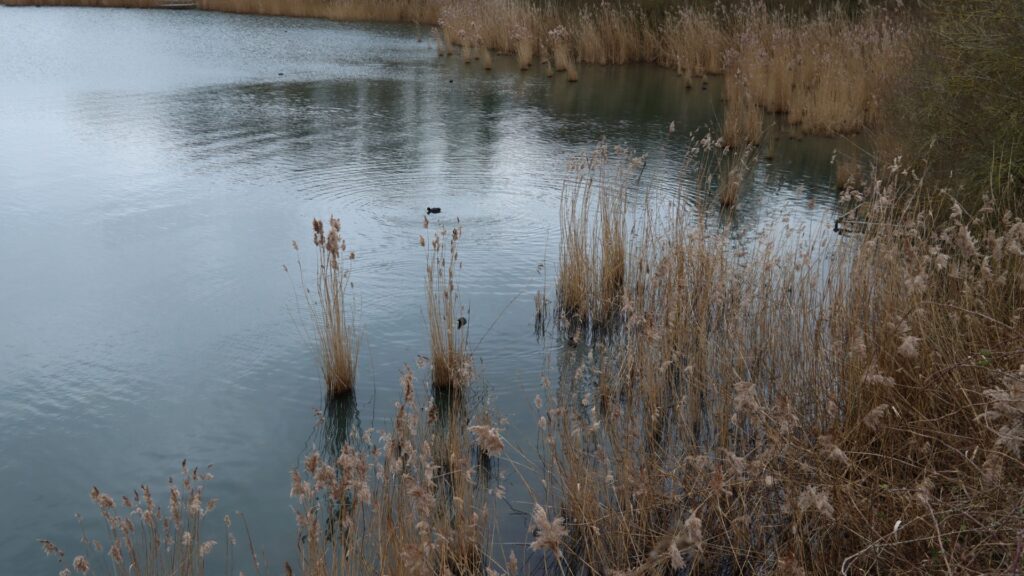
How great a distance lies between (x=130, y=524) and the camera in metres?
2.72

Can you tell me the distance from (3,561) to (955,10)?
6.21 m

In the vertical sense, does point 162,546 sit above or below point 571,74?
below

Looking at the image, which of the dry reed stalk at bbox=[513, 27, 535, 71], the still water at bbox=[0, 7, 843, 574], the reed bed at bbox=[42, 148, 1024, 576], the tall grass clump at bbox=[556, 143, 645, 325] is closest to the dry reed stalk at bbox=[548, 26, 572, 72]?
the dry reed stalk at bbox=[513, 27, 535, 71]

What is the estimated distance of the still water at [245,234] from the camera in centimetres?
426

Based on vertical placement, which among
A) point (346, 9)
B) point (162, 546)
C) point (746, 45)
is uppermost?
point (346, 9)

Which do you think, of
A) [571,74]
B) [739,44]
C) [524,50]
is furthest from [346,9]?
[739,44]

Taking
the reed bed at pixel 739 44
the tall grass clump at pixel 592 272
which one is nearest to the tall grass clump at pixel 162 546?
the tall grass clump at pixel 592 272

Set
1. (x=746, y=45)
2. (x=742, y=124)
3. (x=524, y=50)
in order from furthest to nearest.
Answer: (x=524, y=50) < (x=746, y=45) < (x=742, y=124)

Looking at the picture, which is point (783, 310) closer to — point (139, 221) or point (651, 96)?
point (139, 221)

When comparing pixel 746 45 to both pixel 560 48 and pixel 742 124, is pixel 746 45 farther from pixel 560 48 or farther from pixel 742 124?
pixel 560 48

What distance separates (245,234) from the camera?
703 centimetres

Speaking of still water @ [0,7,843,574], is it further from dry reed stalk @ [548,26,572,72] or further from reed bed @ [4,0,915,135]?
dry reed stalk @ [548,26,572,72]

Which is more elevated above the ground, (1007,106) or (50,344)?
(1007,106)

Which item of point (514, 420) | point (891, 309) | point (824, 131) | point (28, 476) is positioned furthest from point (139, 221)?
point (824, 131)
